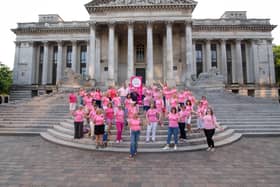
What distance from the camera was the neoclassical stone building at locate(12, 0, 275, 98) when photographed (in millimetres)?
27250

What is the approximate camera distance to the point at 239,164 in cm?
582

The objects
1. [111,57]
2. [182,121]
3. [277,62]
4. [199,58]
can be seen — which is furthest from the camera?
[277,62]

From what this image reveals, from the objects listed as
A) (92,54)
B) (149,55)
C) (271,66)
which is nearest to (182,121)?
(149,55)

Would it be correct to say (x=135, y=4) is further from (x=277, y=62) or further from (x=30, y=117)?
(x=277, y=62)

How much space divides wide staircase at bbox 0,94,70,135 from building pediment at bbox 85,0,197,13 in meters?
19.0

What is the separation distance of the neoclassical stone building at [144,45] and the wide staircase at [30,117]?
12714 mm

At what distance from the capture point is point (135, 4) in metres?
27.1

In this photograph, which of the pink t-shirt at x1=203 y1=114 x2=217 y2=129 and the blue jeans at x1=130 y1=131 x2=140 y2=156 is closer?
the blue jeans at x1=130 y1=131 x2=140 y2=156

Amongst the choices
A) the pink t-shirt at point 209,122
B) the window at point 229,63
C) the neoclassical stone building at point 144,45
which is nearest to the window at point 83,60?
the neoclassical stone building at point 144,45

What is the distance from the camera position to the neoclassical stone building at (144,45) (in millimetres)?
27250

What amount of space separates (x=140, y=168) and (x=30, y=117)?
11.4 metres

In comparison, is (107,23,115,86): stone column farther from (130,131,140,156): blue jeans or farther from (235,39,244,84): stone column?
(235,39,244,84): stone column

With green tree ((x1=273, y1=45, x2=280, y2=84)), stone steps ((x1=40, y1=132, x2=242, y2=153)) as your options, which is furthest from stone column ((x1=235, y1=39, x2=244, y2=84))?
stone steps ((x1=40, y1=132, x2=242, y2=153))

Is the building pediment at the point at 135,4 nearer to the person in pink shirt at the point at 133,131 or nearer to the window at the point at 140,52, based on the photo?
the window at the point at 140,52
